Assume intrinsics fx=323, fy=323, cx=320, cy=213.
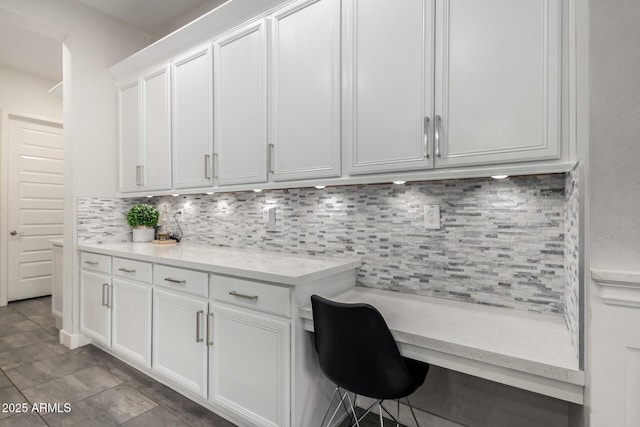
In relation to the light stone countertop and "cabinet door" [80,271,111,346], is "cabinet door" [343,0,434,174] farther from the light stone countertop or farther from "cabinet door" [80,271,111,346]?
"cabinet door" [80,271,111,346]

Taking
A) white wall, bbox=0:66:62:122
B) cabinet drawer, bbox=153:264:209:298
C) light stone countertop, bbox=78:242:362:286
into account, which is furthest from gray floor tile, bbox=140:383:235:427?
white wall, bbox=0:66:62:122

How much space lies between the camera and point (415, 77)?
4.89 ft

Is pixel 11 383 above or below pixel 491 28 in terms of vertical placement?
below

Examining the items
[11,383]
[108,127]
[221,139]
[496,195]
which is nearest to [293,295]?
[496,195]

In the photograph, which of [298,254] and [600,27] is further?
[298,254]

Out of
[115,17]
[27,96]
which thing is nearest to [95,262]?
[115,17]

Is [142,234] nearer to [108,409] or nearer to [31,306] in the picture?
[108,409]

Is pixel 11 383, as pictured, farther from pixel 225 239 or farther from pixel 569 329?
pixel 569 329

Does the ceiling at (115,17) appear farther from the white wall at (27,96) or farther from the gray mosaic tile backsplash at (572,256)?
the gray mosaic tile backsplash at (572,256)

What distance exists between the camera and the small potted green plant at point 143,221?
3.09m

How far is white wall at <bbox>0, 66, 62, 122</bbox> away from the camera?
4.21m

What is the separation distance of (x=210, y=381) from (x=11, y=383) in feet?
5.15

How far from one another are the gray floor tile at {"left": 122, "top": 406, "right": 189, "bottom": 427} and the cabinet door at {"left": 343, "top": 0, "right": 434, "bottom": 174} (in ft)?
5.60

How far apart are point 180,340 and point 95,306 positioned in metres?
1.25
